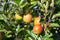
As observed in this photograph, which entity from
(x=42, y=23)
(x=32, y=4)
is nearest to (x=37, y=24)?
(x=42, y=23)

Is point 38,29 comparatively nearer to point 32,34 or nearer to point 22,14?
point 32,34

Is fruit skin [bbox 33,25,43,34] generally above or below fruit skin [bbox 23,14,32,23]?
below

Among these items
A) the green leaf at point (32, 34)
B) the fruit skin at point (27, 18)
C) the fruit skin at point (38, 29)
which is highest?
the fruit skin at point (27, 18)

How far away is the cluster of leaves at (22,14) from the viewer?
1556 millimetres

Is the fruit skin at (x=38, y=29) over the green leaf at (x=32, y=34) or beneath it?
over

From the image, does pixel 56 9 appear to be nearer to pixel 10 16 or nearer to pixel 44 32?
pixel 44 32

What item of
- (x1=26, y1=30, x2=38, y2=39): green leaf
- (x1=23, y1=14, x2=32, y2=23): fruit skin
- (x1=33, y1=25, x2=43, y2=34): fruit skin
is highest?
(x1=23, y1=14, x2=32, y2=23): fruit skin

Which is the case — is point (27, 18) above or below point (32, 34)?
above

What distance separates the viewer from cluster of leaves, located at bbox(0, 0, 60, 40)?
5.10 feet

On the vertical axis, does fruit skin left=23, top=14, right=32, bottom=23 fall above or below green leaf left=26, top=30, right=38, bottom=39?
above

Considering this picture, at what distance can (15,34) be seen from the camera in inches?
65.6

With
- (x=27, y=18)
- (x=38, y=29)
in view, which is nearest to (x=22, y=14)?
(x=27, y=18)

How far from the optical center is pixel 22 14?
1612 millimetres

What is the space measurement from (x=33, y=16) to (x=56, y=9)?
232 millimetres
